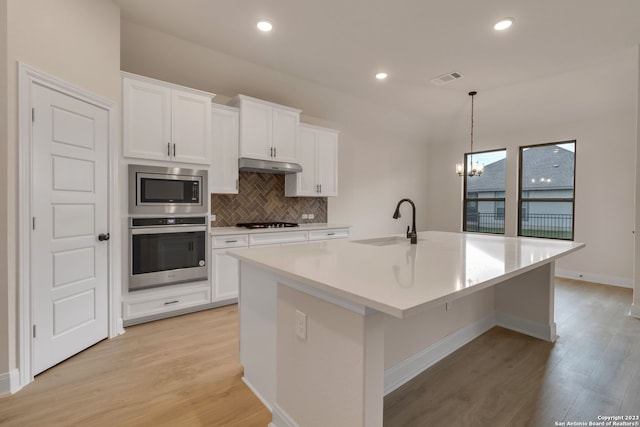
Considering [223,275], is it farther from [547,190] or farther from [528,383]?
[547,190]

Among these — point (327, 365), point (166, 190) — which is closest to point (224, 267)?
point (166, 190)

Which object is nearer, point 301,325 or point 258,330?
point 301,325

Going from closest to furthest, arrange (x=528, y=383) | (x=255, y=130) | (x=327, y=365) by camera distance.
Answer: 1. (x=327, y=365)
2. (x=528, y=383)
3. (x=255, y=130)

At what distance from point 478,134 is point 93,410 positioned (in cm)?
667

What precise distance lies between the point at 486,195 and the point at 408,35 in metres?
4.25

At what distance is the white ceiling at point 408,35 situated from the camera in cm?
267

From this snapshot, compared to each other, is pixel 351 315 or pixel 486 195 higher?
pixel 486 195

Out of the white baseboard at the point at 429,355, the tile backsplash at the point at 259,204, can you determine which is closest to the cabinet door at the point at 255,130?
the tile backsplash at the point at 259,204

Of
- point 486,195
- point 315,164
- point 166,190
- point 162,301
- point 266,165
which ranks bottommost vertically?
point 162,301

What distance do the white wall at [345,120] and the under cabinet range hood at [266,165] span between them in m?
0.95

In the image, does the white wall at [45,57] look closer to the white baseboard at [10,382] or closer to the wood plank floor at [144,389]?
the white baseboard at [10,382]

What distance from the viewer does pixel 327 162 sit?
4828 millimetres

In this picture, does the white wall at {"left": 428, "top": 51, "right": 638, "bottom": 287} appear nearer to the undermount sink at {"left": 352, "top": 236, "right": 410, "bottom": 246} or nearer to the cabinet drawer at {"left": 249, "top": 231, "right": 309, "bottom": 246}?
the undermount sink at {"left": 352, "top": 236, "right": 410, "bottom": 246}

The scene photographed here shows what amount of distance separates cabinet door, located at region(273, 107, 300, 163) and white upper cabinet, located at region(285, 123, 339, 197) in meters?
0.20
